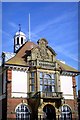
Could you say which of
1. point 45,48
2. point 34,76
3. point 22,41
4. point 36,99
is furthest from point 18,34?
point 36,99

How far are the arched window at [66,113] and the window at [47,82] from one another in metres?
2.85

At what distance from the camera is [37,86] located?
31906mm

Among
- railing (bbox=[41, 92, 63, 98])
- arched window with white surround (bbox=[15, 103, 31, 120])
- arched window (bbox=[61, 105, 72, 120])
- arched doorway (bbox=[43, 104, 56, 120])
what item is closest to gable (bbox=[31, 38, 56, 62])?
railing (bbox=[41, 92, 63, 98])

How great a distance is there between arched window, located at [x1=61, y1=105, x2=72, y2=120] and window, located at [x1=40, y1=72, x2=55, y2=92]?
2.85m

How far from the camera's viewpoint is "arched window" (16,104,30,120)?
3075 centimetres

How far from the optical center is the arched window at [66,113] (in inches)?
1307

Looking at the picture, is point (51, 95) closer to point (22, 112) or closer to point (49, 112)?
point (49, 112)

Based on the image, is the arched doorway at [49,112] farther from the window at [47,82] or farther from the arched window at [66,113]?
the window at [47,82]

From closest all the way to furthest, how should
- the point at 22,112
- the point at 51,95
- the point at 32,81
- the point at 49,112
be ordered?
the point at 22,112 < the point at 51,95 < the point at 32,81 < the point at 49,112

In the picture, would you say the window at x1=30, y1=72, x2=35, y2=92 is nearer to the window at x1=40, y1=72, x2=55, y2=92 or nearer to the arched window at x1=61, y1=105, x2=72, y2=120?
the window at x1=40, y1=72, x2=55, y2=92

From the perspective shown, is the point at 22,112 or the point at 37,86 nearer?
the point at 22,112

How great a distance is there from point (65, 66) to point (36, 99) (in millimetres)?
7618

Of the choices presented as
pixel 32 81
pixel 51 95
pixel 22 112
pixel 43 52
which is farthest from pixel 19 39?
pixel 22 112

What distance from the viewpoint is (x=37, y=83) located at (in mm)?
32031
